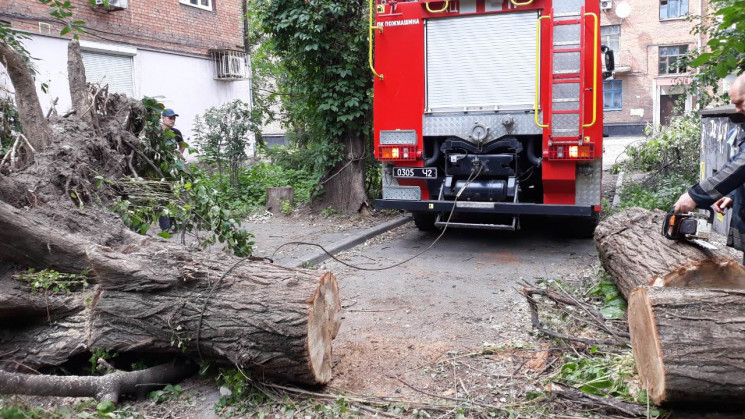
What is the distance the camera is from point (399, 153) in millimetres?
7781

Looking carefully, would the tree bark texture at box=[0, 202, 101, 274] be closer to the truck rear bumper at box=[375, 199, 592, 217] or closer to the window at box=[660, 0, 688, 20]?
the truck rear bumper at box=[375, 199, 592, 217]

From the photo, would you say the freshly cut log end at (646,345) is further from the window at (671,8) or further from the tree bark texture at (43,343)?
the window at (671,8)

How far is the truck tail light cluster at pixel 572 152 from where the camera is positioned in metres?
6.85

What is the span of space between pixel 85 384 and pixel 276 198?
7.01m

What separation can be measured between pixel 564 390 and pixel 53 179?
12.9ft

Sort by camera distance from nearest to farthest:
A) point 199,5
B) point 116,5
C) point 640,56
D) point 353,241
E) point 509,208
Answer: point 509,208 < point 353,241 < point 116,5 < point 199,5 < point 640,56

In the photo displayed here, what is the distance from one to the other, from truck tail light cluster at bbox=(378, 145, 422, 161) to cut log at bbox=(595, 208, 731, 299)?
2488mm

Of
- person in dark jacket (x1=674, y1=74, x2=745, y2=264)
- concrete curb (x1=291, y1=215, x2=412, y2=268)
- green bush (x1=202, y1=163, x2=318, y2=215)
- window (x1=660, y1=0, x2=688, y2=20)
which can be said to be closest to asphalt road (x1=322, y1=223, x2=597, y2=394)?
concrete curb (x1=291, y1=215, x2=412, y2=268)

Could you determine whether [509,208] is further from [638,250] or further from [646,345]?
[646,345]

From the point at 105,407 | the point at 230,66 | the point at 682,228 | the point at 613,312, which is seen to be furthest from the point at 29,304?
the point at 230,66

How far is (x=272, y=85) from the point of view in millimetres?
21156

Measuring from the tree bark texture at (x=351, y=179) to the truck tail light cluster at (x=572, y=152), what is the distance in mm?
3765

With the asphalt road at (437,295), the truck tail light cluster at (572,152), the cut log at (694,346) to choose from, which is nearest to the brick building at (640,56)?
the asphalt road at (437,295)

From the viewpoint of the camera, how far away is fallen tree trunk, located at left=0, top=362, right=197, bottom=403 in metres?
3.58
